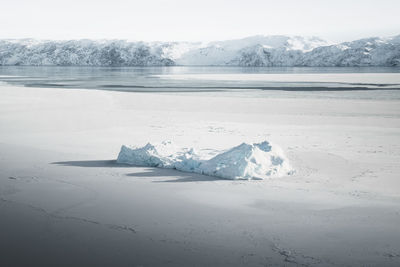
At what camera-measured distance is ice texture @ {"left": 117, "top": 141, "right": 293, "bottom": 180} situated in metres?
7.18

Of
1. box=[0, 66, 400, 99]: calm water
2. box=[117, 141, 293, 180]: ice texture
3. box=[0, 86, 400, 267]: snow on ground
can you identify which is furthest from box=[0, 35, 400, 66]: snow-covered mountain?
box=[117, 141, 293, 180]: ice texture

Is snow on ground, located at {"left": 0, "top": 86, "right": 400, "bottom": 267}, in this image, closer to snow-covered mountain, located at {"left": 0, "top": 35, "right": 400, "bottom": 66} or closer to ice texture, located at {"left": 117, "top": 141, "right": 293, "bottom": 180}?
ice texture, located at {"left": 117, "top": 141, "right": 293, "bottom": 180}

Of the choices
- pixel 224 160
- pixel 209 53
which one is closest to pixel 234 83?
pixel 224 160

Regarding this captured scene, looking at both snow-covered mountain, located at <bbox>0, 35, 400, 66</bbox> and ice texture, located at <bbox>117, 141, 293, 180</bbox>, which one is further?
snow-covered mountain, located at <bbox>0, 35, 400, 66</bbox>

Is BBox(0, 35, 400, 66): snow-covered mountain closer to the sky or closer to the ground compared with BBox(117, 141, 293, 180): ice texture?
closer to the sky

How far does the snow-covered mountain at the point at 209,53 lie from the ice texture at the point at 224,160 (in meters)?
116

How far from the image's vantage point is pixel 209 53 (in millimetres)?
170750

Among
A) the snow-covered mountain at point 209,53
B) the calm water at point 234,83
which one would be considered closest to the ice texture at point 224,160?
the calm water at point 234,83

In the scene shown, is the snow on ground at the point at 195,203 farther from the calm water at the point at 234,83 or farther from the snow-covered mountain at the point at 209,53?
the snow-covered mountain at the point at 209,53

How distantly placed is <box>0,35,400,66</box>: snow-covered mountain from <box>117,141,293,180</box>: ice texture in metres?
116

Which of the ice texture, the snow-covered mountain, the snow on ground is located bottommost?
the snow on ground

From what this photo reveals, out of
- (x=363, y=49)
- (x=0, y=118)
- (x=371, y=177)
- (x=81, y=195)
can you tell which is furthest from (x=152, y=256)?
(x=363, y=49)

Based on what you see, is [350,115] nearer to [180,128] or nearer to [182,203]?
[180,128]

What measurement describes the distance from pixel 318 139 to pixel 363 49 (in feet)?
410
